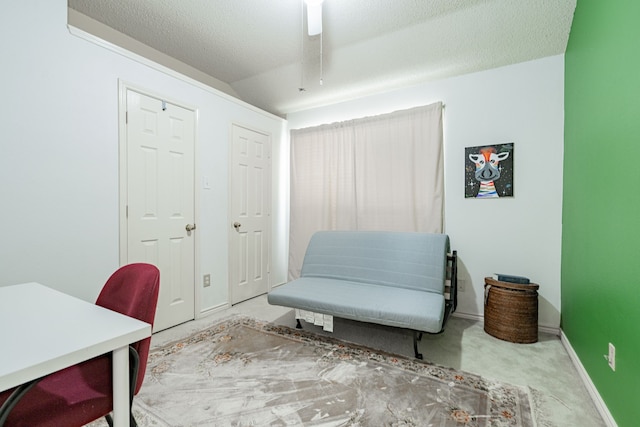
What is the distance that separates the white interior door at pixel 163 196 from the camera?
Answer: 2334 mm

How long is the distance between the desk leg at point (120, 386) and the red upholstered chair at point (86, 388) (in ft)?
0.23

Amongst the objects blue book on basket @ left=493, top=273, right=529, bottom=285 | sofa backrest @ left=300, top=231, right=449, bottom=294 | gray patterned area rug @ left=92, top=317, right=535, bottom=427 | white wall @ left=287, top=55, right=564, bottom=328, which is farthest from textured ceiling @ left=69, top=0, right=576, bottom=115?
gray patterned area rug @ left=92, top=317, right=535, bottom=427

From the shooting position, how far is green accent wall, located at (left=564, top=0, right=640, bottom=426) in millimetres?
1251

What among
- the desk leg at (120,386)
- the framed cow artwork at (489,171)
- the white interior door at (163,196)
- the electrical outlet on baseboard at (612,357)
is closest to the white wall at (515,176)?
the framed cow artwork at (489,171)

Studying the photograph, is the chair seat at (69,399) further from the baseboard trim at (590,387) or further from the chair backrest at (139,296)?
the baseboard trim at (590,387)

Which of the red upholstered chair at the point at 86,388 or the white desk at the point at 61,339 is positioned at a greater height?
the white desk at the point at 61,339

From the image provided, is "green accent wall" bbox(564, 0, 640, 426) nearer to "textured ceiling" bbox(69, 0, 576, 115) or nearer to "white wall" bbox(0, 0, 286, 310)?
"textured ceiling" bbox(69, 0, 576, 115)

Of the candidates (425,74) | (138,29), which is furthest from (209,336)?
(425,74)

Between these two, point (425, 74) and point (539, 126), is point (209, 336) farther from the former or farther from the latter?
point (539, 126)

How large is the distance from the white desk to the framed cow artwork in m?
2.93

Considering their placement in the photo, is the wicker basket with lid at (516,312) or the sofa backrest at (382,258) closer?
the wicker basket with lid at (516,312)

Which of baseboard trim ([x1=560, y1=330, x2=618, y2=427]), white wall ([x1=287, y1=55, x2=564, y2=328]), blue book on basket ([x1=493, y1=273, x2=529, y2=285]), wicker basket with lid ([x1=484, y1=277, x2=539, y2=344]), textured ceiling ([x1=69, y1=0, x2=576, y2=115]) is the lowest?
baseboard trim ([x1=560, y1=330, x2=618, y2=427])

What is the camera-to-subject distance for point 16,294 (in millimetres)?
1221

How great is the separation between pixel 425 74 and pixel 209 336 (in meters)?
3.27
